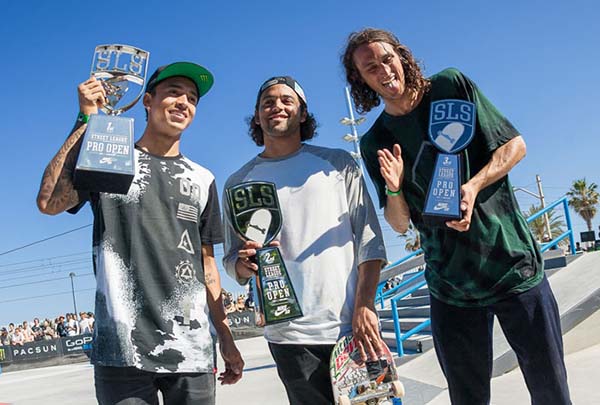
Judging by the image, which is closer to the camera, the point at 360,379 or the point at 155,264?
the point at 360,379

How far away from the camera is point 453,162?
2135mm

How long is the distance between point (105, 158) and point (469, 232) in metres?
1.54

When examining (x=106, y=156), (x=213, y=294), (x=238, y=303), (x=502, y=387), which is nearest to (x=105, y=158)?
(x=106, y=156)

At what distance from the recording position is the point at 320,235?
2248 millimetres

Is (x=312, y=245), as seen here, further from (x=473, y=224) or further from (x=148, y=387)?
(x=148, y=387)

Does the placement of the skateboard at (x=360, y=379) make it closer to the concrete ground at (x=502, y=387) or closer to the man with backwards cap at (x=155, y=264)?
the man with backwards cap at (x=155, y=264)

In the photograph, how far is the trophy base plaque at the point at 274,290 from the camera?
7.00 feet

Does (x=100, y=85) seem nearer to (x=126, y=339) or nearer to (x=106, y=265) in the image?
(x=106, y=265)

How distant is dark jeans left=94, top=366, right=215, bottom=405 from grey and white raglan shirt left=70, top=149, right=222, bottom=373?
0.15ft

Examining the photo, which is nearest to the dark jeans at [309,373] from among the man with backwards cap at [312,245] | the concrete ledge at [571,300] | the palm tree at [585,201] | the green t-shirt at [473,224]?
the man with backwards cap at [312,245]

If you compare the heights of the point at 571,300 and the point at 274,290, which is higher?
the point at 274,290

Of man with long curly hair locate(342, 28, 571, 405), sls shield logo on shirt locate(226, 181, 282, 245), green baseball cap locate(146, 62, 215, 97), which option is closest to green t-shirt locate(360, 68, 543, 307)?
man with long curly hair locate(342, 28, 571, 405)

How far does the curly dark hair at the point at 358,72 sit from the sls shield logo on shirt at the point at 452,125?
0.59ft

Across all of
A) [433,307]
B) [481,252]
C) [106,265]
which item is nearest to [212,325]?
[106,265]
